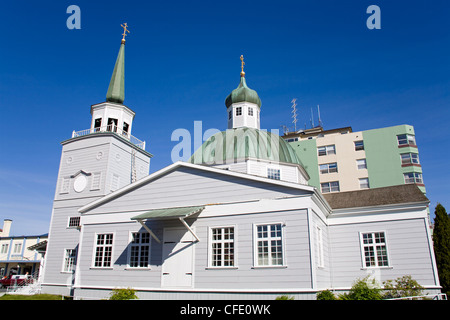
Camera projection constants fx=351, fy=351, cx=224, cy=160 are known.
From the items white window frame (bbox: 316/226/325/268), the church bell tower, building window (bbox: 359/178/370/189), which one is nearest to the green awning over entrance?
white window frame (bbox: 316/226/325/268)

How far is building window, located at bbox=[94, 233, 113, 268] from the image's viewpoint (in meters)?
19.5

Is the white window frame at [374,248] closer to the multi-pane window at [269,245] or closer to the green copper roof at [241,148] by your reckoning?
the multi-pane window at [269,245]

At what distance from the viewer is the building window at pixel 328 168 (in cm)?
4932

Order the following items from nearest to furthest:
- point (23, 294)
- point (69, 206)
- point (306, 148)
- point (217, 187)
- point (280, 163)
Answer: point (217, 187), point (280, 163), point (23, 294), point (69, 206), point (306, 148)

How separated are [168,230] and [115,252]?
3515mm

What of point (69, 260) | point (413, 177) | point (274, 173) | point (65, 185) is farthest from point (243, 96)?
point (413, 177)

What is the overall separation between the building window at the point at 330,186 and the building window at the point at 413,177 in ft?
28.1

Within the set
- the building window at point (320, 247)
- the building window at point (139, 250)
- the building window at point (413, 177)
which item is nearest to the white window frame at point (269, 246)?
the building window at point (320, 247)

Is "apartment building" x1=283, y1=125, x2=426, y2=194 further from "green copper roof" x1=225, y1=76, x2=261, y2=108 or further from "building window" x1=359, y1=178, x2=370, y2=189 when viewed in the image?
"green copper roof" x1=225, y1=76, x2=261, y2=108

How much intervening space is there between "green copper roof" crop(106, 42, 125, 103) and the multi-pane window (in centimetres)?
2220

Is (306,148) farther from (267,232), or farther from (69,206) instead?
(267,232)

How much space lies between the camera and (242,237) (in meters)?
16.5
